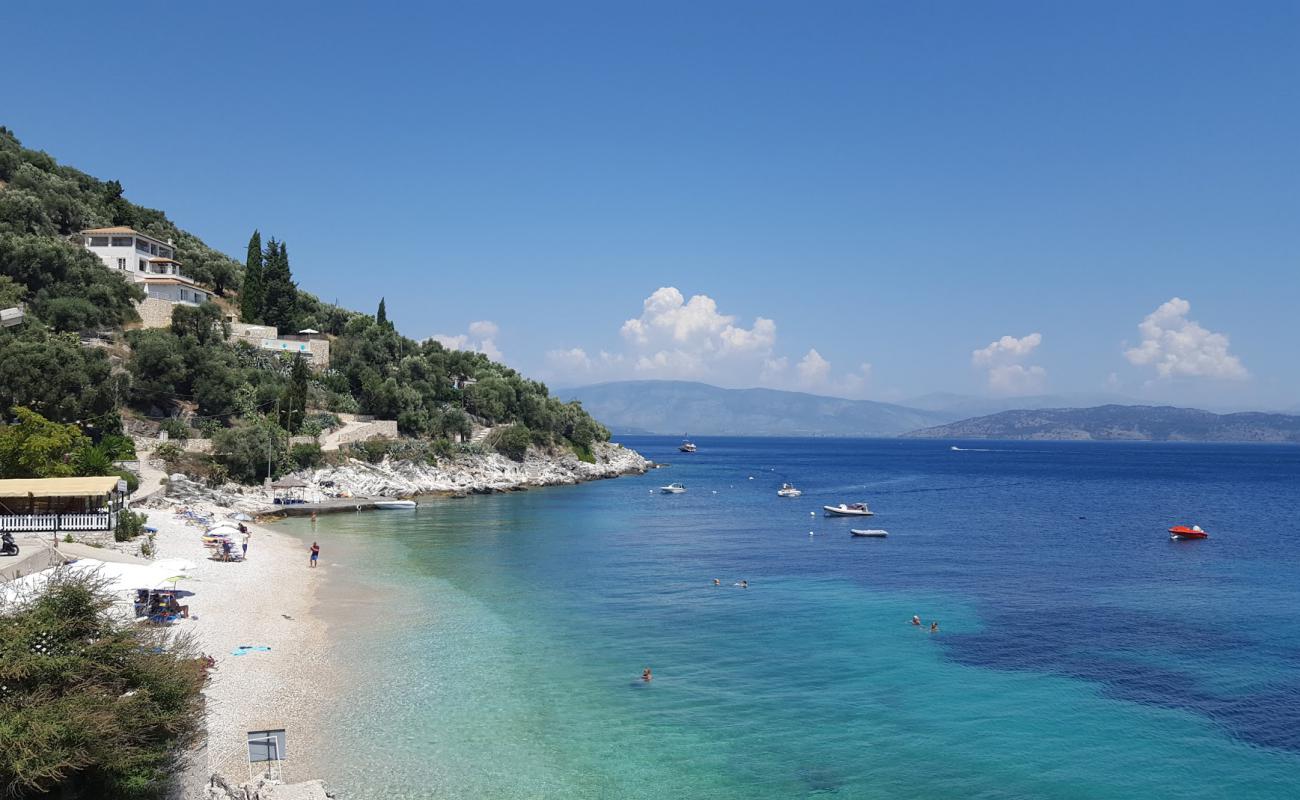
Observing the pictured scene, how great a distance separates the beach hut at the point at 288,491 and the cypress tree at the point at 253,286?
102 ft

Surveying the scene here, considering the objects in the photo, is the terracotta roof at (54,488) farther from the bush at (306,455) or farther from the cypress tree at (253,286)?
the cypress tree at (253,286)

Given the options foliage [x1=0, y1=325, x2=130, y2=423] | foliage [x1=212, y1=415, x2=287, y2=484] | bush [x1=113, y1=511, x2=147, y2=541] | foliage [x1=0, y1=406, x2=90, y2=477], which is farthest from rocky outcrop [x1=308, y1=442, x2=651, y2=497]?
bush [x1=113, y1=511, x2=147, y2=541]

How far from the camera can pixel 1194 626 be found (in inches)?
1239

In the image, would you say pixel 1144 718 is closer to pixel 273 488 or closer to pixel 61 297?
pixel 273 488

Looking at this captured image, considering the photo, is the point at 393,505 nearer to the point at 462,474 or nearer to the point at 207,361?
the point at 462,474

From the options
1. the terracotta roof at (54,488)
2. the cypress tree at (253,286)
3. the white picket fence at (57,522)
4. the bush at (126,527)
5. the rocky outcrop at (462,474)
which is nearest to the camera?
the terracotta roof at (54,488)

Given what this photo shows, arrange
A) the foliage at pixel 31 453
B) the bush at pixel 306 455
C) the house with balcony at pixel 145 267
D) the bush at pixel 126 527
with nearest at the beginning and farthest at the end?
the bush at pixel 126 527 → the foliage at pixel 31 453 → the bush at pixel 306 455 → the house with balcony at pixel 145 267

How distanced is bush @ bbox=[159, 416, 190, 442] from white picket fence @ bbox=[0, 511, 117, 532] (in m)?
32.2

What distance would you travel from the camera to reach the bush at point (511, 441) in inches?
3666

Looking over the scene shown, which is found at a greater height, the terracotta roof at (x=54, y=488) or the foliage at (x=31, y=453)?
the foliage at (x=31, y=453)

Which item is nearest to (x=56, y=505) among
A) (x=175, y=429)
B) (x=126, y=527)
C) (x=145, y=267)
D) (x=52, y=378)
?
(x=126, y=527)

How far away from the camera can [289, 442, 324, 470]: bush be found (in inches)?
2682

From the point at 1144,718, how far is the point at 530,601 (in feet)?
71.8

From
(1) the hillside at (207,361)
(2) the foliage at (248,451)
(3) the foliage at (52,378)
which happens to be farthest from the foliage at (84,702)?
(2) the foliage at (248,451)
